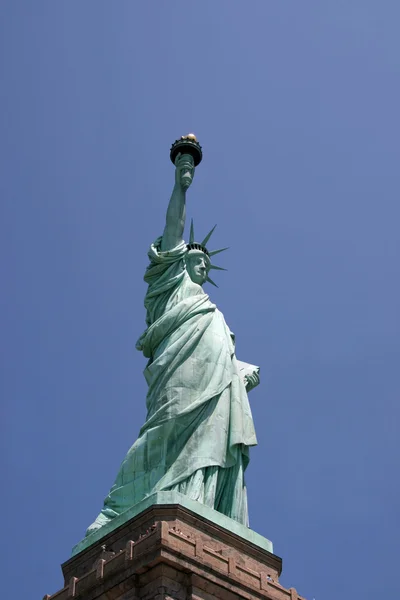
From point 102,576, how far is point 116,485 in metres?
3.12

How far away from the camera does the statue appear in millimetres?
21203

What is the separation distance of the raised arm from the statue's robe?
134 centimetres

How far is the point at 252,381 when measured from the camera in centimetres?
2472

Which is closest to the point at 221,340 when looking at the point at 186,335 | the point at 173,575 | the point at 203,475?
the point at 186,335

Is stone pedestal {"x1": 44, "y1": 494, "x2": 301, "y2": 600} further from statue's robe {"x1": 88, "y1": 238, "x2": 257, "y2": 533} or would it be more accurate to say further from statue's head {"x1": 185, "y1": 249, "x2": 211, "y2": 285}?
statue's head {"x1": 185, "y1": 249, "x2": 211, "y2": 285}

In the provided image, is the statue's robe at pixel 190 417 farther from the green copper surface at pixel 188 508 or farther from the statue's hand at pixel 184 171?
the statue's hand at pixel 184 171

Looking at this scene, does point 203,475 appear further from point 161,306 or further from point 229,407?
point 161,306

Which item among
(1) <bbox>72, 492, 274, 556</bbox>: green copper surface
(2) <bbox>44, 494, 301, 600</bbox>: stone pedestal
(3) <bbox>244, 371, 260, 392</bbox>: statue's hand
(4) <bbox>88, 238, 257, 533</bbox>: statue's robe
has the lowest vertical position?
(2) <bbox>44, 494, 301, 600</bbox>: stone pedestal

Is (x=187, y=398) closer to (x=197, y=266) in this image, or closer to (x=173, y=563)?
(x=197, y=266)

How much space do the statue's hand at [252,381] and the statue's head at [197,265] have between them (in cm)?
225

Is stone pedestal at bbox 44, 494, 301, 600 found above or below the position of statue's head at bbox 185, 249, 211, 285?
below

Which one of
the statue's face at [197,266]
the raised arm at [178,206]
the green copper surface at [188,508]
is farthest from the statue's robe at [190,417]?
the raised arm at [178,206]

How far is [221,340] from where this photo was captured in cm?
2356

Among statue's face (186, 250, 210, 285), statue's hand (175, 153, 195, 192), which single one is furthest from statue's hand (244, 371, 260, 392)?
statue's hand (175, 153, 195, 192)
